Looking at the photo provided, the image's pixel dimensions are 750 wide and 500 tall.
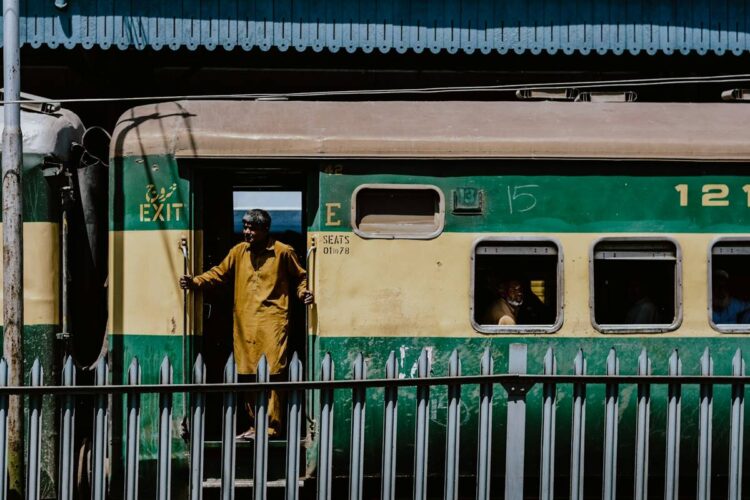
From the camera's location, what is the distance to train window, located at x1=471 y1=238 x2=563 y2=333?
24.1 ft

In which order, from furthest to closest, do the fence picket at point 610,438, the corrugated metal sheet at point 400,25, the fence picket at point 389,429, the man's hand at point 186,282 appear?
the corrugated metal sheet at point 400,25
the man's hand at point 186,282
the fence picket at point 610,438
the fence picket at point 389,429

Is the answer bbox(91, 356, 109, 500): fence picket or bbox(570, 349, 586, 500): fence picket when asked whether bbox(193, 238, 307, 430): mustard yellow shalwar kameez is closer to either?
bbox(91, 356, 109, 500): fence picket

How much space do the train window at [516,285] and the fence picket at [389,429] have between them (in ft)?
6.71

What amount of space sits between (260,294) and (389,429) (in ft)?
7.72

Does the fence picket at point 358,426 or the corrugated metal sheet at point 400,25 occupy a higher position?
the corrugated metal sheet at point 400,25

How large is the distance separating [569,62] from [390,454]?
6.97 meters

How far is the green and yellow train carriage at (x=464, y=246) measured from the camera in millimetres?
7332

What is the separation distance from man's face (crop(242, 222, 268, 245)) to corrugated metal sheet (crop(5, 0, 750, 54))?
3.09 meters

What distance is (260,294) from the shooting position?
7500 millimetres

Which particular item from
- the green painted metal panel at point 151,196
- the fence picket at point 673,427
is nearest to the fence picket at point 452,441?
the fence picket at point 673,427

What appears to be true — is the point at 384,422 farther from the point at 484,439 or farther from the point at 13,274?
the point at 13,274

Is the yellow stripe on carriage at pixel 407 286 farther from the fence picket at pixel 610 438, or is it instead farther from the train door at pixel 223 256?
the fence picket at pixel 610 438

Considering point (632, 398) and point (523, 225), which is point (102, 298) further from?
point (632, 398)

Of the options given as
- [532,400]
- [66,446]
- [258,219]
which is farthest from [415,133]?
[66,446]
